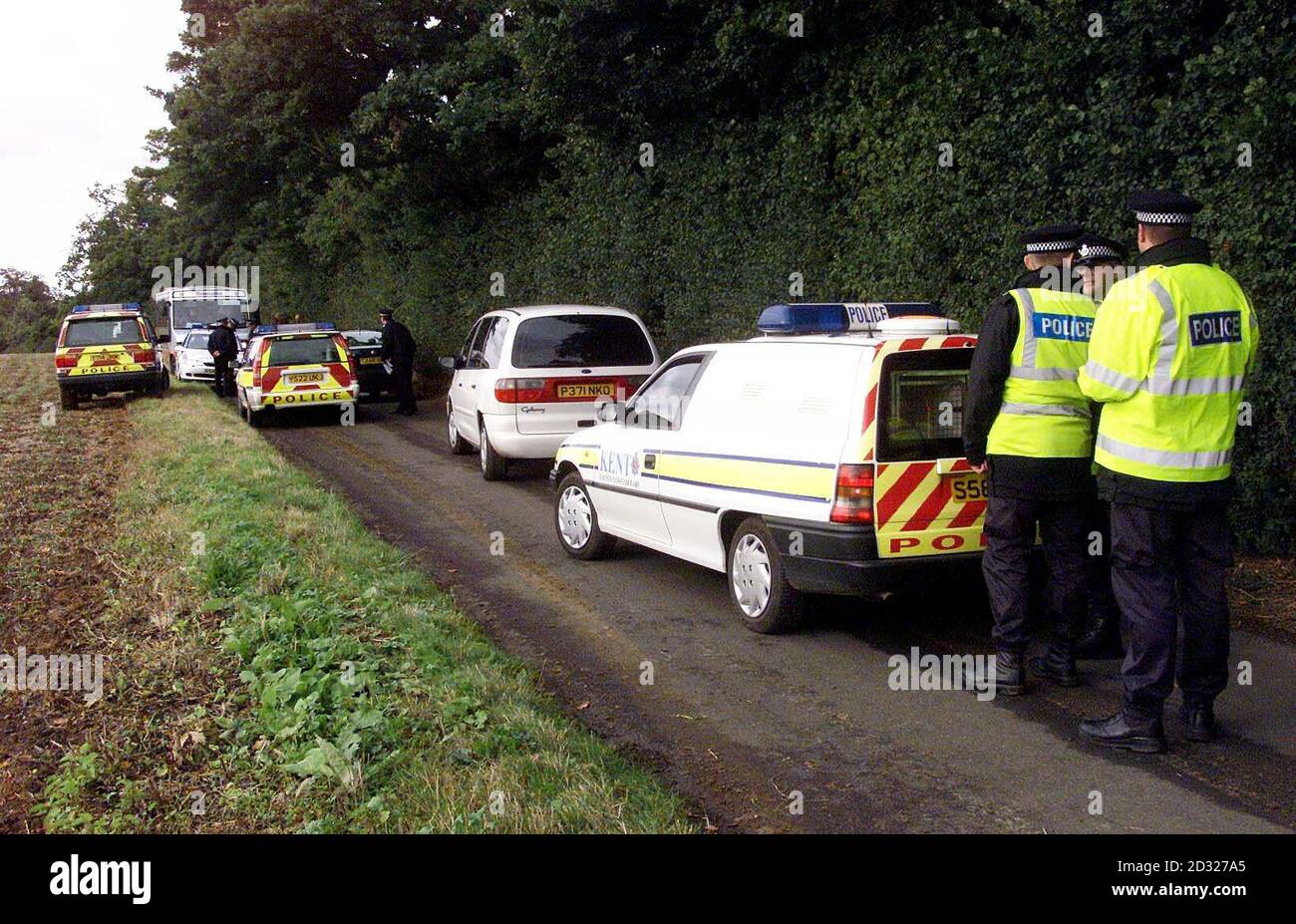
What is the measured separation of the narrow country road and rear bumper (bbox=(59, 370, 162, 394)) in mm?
16149

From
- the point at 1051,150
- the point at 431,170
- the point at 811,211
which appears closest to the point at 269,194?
the point at 431,170

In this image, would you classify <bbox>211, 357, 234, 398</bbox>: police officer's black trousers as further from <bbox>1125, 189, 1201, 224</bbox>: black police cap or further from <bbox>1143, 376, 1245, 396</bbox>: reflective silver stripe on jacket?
<bbox>1143, 376, 1245, 396</bbox>: reflective silver stripe on jacket

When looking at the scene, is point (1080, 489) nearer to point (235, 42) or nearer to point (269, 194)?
point (235, 42)

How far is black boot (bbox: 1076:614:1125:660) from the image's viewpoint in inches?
251

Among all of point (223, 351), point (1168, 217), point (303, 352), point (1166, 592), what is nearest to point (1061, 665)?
point (1166, 592)

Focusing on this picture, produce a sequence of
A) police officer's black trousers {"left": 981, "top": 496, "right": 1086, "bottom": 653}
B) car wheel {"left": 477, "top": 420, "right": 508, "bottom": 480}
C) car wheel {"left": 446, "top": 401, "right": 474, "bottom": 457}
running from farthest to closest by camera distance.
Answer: car wheel {"left": 446, "top": 401, "right": 474, "bottom": 457} < car wheel {"left": 477, "top": 420, "right": 508, "bottom": 480} < police officer's black trousers {"left": 981, "top": 496, "right": 1086, "bottom": 653}

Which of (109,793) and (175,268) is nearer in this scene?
(109,793)

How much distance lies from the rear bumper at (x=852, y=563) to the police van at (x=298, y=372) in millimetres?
13835

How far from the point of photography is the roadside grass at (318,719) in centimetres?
450

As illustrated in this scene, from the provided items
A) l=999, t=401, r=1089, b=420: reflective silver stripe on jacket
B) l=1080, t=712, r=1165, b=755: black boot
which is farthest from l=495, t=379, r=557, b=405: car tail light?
l=1080, t=712, r=1165, b=755: black boot

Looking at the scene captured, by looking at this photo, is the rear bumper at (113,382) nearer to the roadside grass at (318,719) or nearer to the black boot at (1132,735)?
the roadside grass at (318,719)

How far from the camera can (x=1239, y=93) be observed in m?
7.55

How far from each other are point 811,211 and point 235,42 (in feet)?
64.6

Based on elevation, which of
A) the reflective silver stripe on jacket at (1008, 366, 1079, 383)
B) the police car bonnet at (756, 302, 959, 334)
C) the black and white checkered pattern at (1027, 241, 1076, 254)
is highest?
the black and white checkered pattern at (1027, 241, 1076, 254)
